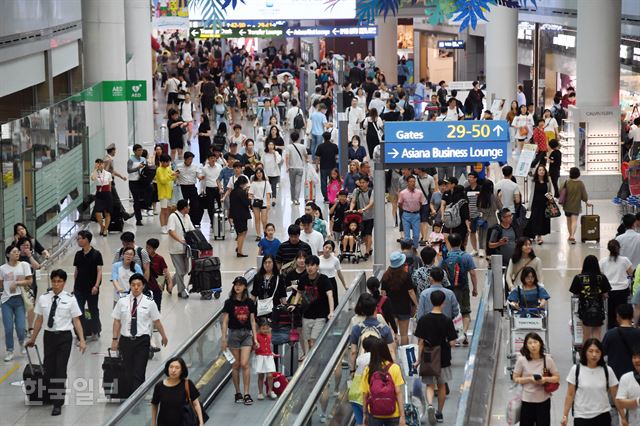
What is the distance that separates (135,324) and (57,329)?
0.84 m

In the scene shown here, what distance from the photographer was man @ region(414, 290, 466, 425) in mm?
12156

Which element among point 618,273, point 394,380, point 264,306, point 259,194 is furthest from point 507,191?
point 394,380

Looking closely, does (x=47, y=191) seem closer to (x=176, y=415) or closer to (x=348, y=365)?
(x=348, y=365)

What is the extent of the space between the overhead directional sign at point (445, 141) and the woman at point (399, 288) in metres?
1.97

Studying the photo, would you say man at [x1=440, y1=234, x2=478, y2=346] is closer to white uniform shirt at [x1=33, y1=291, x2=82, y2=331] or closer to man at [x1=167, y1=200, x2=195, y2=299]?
white uniform shirt at [x1=33, y1=291, x2=82, y2=331]

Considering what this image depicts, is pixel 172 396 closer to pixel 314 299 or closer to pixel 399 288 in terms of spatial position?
pixel 314 299

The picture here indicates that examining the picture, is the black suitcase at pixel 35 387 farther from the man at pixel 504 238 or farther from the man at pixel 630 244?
the man at pixel 630 244

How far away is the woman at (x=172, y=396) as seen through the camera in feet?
34.2

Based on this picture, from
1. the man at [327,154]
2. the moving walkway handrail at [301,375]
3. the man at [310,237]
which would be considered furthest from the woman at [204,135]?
the moving walkway handrail at [301,375]

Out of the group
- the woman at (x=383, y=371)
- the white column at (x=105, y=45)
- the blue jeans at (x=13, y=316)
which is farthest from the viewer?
the white column at (x=105, y=45)

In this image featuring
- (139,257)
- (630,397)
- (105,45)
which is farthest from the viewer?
(105,45)

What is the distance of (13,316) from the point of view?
15.2 meters

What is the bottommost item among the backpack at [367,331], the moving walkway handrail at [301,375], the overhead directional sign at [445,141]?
the moving walkway handrail at [301,375]

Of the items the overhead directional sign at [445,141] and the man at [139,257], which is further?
the overhead directional sign at [445,141]
